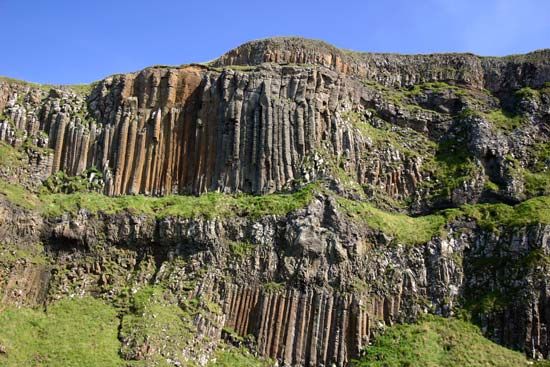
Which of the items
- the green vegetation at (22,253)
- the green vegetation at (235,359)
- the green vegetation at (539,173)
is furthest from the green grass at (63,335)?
the green vegetation at (539,173)

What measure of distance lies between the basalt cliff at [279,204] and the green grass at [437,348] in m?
0.78

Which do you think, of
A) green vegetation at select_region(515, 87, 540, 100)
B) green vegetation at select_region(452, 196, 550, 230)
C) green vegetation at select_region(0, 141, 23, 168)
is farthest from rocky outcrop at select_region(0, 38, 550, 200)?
green vegetation at select_region(452, 196, 550, 230)

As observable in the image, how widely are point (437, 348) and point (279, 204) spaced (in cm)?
1274

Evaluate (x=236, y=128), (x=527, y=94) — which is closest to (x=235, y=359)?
(x=236, y=128)

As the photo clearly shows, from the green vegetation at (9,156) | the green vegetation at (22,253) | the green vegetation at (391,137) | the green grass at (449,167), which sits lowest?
the green vegetation at (22,253)

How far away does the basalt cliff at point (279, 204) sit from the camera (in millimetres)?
40250

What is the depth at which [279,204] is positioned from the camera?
147 feet

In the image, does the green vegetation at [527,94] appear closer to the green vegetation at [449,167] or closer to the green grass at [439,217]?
the green vegetation at [449,167]

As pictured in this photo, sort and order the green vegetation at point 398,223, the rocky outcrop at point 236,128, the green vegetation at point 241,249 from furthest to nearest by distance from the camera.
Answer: the rocky outcrop at point 236,128 < the green vegetation at point 398,223 < the green vegetation at point 241,249

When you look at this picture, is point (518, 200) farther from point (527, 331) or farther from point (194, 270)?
point (194, 270)

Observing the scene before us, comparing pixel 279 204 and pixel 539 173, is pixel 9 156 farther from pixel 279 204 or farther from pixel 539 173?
pixel 539 173

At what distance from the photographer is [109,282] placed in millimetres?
41562

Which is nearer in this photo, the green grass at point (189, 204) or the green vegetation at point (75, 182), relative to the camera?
the green grass at point (189, 204)

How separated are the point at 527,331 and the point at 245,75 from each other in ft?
82.5
